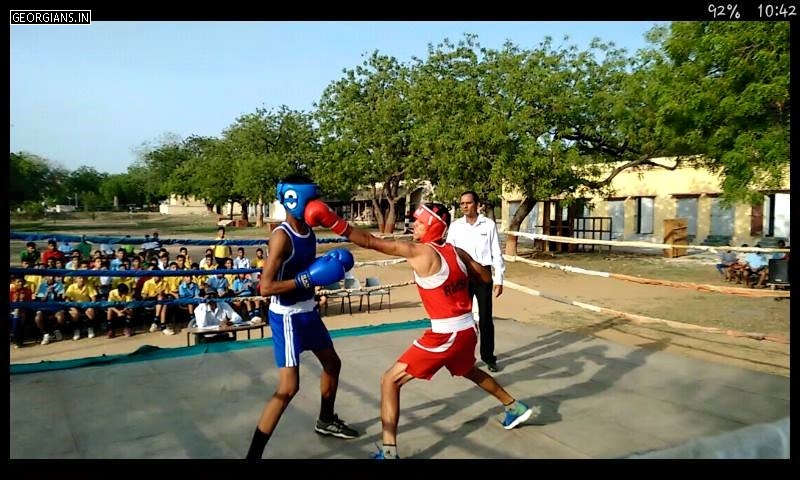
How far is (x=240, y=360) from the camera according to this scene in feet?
16.4

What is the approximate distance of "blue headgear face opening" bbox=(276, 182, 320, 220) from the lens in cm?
292

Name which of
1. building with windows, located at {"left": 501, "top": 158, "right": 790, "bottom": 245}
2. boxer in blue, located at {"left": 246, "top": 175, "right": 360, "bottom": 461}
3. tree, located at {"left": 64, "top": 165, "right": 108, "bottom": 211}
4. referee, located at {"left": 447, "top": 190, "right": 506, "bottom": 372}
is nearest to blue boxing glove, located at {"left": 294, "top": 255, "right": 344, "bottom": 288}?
boxer in blue, located at {"left": 246, "top": 175, "right": 360, "bottom": 461}

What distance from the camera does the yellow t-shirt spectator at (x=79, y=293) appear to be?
7.33m

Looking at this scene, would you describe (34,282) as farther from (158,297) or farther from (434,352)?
(434,352)

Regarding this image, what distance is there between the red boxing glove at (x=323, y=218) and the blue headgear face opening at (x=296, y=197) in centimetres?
4

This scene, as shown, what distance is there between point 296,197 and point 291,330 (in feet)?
2.43

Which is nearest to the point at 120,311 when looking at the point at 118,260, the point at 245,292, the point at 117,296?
the point at 117,296

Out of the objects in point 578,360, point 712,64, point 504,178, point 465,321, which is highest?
point 712,64

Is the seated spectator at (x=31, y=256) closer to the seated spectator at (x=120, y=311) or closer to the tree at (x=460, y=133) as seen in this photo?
the seated spectator at (x=120, y=311)

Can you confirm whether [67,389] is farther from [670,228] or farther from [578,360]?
[670,228]

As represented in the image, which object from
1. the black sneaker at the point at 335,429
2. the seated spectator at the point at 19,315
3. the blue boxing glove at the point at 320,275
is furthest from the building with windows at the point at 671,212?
the blue boxing glove at the point at 320,275

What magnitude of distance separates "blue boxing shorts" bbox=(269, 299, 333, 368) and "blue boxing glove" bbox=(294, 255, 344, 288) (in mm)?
257

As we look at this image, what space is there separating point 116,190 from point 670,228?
225 feet

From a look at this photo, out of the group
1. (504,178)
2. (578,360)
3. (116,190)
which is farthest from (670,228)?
(116,190)
